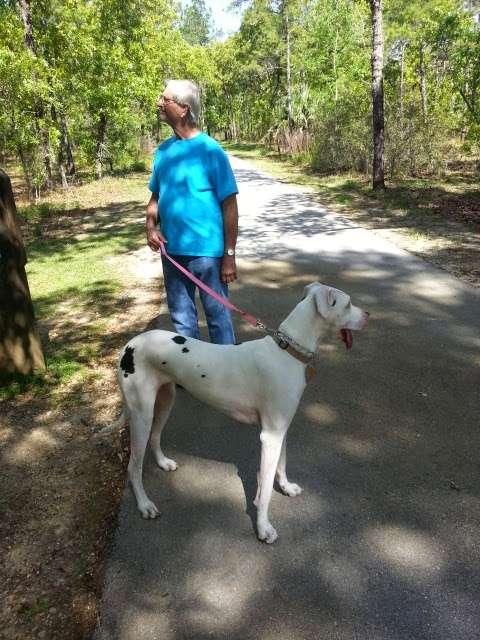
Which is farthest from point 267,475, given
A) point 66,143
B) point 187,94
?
point 66,143

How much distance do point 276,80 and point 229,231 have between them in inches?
1372

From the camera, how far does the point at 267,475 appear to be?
7.89ft

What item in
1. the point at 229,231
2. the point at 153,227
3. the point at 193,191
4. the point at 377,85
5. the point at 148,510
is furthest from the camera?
the point at 377,85

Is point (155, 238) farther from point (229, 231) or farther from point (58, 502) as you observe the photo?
point (58, 502)

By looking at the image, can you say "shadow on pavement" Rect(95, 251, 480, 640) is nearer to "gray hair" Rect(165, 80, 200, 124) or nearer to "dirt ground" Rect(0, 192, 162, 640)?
"dirt ground" Rect(0, 192, 162, 640)

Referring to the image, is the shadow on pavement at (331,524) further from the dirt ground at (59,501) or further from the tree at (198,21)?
the tree at (198,21)

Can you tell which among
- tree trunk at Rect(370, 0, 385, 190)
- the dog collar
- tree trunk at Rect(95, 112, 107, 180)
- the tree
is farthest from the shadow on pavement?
the tree

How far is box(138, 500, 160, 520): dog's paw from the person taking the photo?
2611 mm

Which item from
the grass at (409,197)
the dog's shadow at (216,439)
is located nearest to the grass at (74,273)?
the dog's shadow at (216,439)

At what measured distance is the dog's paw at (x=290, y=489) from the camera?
2.72 metres

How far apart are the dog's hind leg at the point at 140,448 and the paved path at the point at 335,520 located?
0.07 m

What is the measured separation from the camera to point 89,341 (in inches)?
206

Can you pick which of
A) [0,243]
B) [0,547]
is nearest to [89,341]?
[0,243]

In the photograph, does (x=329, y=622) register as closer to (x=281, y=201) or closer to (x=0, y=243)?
(x=0, y=243)
